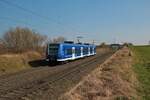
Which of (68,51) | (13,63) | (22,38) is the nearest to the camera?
(13,63)

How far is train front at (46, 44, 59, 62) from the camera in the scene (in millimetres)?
37188

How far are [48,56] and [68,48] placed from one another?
4.01 metres

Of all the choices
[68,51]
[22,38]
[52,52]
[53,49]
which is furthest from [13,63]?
[22,38]

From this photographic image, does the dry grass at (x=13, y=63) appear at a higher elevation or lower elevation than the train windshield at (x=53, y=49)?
lower

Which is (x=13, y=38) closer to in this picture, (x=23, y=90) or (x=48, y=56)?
(x=48, y=56)

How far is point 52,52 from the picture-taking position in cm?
3769

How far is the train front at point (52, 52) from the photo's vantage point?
37.2 m

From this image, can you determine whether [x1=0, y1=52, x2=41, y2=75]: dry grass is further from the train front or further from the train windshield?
the train windshield

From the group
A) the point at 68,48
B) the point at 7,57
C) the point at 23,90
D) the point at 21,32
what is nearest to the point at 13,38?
the point at 21,32

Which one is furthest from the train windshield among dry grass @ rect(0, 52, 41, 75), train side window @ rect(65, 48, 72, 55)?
dry grass @ rect(0, 52, 41, 75)

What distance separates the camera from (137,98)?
13.3m

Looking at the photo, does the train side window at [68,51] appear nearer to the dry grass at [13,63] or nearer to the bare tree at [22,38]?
the dry grass at [13,63]

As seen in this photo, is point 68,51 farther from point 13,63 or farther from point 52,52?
point 13,63

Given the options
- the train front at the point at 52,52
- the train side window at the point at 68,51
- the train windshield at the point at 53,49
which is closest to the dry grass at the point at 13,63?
the train front at the point at 52,52
